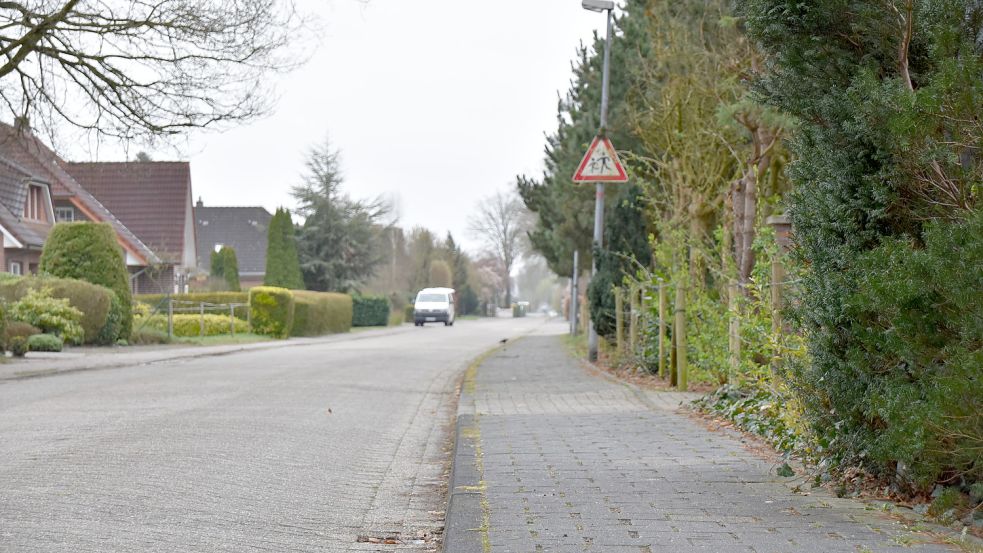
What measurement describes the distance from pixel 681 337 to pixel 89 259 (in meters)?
20.1

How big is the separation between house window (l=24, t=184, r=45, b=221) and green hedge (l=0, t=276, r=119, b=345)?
1479 cm

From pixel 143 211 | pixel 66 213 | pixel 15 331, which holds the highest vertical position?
pixel 143 211

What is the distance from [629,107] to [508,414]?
47.1 feet

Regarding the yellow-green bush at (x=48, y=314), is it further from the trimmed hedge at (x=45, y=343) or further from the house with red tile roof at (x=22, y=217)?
the house with red tile roof at (x=22, y=217)

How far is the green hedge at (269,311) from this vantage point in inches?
1569

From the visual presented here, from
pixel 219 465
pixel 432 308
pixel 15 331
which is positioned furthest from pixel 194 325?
pixel 219 465

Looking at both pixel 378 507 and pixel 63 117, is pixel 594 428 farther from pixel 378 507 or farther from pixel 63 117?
pixel 63 117

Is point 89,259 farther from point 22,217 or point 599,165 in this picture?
point 599,165

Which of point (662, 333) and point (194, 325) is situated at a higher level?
point (662, 333)

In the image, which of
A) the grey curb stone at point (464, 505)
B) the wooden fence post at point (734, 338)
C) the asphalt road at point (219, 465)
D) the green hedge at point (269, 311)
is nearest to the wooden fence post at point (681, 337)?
the wooden fence post at point (734, 338)

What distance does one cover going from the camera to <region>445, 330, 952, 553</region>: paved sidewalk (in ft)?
16.9

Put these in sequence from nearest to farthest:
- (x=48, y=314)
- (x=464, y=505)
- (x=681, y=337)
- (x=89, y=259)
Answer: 1. (x=464, y=505)
2. (x=681, y=337)
3. (x=48, y=314)
4. (x=89, y=259)

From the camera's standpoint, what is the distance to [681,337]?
14.0 metres

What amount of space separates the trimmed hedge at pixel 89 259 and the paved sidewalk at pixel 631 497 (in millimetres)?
21056
